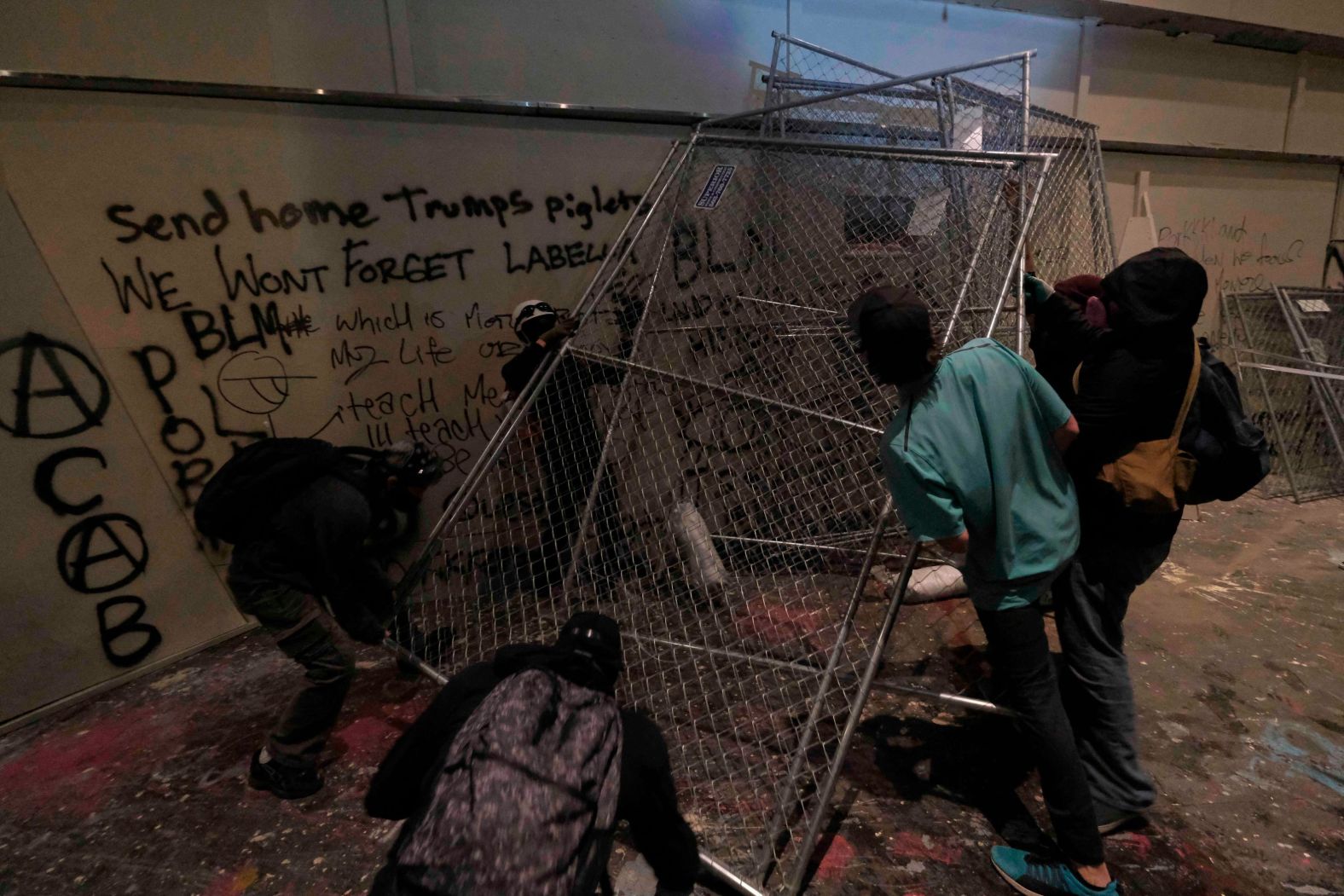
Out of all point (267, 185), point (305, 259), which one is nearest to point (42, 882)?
point (305, 259)

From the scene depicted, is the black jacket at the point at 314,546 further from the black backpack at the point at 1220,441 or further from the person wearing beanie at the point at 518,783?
the black backpack at the point at 1220,441

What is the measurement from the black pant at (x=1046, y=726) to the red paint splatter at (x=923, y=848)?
0.32 m

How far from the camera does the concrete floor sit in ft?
6.61

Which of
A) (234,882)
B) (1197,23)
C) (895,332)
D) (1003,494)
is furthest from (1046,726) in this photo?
(1197,23)

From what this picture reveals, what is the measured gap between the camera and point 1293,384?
5469 mm

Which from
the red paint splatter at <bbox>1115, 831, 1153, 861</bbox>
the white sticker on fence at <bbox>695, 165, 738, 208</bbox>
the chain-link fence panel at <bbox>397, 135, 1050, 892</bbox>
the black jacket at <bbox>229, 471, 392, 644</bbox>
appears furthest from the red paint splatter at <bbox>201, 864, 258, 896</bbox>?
the white sticker on fence at <bbox>695, 165, 738, 208</bbox>

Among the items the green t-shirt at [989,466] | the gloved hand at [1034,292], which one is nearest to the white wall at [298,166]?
the gloved hand at [1034,292]

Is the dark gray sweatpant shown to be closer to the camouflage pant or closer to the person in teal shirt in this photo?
the person in teal shirt

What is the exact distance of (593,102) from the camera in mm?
3785

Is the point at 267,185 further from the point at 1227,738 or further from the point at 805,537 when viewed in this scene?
the point at 1227,738

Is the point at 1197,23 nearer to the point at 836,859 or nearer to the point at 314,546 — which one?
the point at 836,859

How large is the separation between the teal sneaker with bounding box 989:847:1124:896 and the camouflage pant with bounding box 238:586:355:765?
2294mm

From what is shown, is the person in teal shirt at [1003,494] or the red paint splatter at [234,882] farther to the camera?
the red paint splatter at [234,882]

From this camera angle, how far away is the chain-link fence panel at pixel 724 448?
108 inches
